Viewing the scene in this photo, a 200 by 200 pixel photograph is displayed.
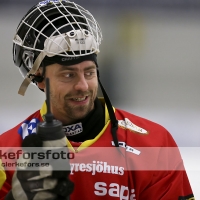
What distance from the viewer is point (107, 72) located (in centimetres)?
271

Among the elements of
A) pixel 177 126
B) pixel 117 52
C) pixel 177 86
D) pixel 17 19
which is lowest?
pixel 177 126

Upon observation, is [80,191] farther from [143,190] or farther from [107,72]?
[107,72]

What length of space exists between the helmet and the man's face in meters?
0.03

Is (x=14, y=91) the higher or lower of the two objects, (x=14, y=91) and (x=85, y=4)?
the lower

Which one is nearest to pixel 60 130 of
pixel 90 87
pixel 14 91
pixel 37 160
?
pixel 37 160

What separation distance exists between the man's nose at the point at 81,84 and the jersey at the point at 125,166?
0.16m

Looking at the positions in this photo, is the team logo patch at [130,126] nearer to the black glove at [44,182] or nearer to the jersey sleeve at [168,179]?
the jersey sleeve at [168,179]

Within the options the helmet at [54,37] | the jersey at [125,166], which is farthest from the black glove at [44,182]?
the helmet at [54,37]

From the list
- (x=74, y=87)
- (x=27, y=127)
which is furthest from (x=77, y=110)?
(x=27, y=127)

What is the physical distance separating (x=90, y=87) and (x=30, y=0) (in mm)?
1611

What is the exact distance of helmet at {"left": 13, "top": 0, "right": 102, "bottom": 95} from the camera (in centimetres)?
125

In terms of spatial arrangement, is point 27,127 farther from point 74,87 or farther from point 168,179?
point 168,179

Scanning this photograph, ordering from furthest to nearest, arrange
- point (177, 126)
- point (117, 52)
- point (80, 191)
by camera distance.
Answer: point (117, 52)
point (177, 126)
point (80, 191)

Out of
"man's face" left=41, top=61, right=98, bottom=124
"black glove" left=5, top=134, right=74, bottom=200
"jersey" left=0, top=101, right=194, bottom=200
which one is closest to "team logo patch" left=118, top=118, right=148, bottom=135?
"jersey" left=0, top=101, right=194, bottom=200
